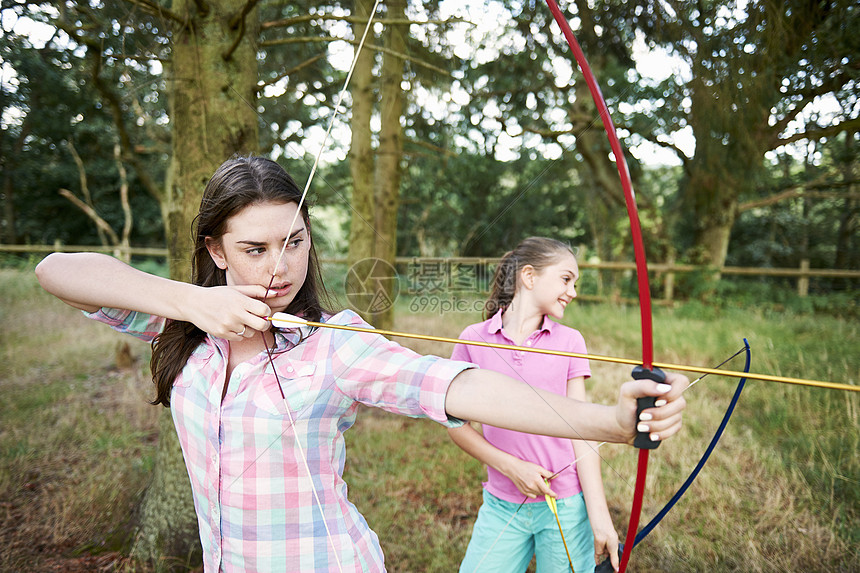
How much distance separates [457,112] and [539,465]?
5.20m

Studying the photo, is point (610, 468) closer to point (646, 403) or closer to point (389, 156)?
point (646, 403)

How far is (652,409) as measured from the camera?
2.16 ft

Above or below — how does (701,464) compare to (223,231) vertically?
below

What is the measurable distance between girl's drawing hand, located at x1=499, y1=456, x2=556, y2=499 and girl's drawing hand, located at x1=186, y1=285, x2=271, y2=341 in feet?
2.51

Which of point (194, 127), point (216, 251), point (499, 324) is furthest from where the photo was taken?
point (194, 127)

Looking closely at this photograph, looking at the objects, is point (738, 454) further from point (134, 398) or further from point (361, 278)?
point (134, 398)

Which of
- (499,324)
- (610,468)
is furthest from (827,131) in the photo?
(499,324)

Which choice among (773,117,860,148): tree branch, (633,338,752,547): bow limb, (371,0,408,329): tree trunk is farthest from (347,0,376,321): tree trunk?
(633,338,752,547): bow limb

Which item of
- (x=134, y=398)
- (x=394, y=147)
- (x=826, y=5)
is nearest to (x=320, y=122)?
(x=394, y=147)

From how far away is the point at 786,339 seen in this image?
385cm

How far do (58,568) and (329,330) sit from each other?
6.37 ft

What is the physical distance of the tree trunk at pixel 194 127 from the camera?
1.88 meters

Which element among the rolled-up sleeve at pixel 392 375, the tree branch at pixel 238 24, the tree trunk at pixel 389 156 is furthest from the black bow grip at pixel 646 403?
the tree trunk at pixel 389 156

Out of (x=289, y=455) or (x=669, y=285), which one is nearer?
(x=289, y=455)
